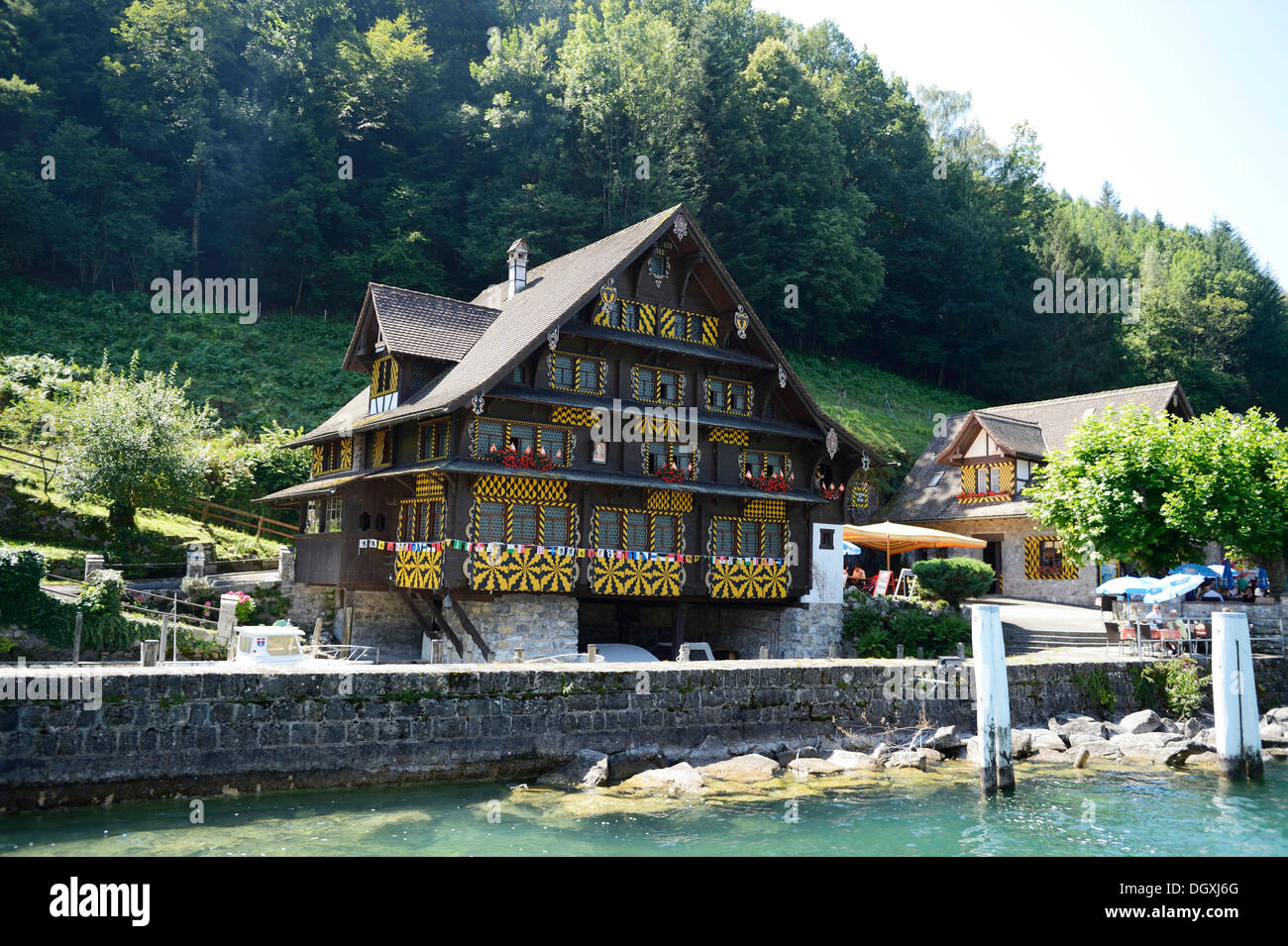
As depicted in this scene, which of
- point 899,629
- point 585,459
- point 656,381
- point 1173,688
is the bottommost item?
point 1173,688

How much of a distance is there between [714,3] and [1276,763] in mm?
62539

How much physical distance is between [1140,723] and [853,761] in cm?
844

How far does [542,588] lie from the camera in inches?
1057

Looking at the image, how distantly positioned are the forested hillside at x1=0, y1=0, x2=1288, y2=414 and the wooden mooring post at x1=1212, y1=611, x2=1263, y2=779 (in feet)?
142

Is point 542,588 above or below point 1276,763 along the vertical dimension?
above

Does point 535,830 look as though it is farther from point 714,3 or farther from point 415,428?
point 714,3

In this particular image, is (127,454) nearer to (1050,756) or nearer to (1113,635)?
(1050,756)

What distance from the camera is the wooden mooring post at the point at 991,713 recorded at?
18.6 m

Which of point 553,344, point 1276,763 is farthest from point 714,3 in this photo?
point 1276,763

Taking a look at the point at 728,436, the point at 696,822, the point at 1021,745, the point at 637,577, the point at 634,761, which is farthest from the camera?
the point at 728,436

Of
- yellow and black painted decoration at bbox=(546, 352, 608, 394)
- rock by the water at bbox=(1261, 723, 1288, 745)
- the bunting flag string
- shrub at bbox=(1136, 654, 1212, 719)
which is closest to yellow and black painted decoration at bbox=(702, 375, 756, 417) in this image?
yellow and black painted decoration at bbox=(546, 352, 608, 394)

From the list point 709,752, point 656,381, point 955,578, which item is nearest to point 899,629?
point 955,578

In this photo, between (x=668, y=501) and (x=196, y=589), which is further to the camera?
(x=668, y=501)

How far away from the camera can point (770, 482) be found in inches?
1256
